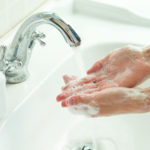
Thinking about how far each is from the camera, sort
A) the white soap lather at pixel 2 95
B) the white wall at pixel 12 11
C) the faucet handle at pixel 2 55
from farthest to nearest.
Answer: the white wall at pixel 12 11 → the faucet handle at pixel 2 55 → the white soap lather at pixel 2 95

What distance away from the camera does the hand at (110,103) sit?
29.9 inches

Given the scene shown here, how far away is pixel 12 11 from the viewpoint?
1.00 meters

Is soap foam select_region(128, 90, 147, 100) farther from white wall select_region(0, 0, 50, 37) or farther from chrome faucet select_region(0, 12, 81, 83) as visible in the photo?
white wall select_region(0, 0, 50, 37)

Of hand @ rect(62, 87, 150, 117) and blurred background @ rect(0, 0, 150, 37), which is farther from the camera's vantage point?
blurred background @ rect(0, 0, 150, 37)

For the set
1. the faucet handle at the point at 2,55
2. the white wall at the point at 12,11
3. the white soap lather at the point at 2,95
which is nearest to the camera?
the white soap lather at the point at 2,95

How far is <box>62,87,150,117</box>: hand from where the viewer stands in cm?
76

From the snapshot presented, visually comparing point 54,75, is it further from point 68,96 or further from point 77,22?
point 77,22

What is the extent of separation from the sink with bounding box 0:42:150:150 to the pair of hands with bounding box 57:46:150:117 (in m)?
0.10

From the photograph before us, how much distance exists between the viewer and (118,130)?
983 millimetres

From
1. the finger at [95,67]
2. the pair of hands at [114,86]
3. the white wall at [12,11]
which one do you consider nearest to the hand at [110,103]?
the pair of hands at [114,86]

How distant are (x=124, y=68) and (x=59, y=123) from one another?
23 centimetres

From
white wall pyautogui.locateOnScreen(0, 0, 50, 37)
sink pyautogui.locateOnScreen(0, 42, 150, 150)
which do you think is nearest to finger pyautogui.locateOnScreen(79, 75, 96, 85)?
sink pyautogui.locateOnScreen(0, 42, 150, 150)

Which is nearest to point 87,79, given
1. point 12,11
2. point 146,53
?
point 146,53

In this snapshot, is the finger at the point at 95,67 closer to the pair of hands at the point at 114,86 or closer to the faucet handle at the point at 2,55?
the pair of hands at the point at 114,86
